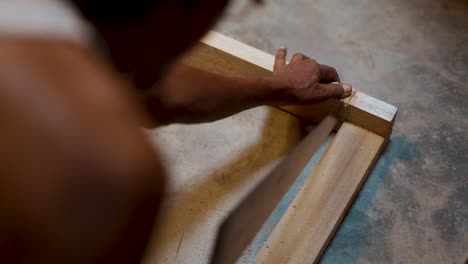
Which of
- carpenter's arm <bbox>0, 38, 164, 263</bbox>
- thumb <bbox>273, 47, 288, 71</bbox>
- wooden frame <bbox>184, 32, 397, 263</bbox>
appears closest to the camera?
carpenter's arm <bbox>0, 38, 164, 263</bbox>

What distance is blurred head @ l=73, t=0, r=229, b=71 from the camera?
2.09 ft

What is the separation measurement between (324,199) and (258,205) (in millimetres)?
316

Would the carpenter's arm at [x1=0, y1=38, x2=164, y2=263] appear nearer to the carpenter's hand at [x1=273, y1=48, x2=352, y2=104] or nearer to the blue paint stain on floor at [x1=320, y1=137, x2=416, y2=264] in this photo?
the carpenter's hand at [x1=273, y1=48, x2=352, y2=104]

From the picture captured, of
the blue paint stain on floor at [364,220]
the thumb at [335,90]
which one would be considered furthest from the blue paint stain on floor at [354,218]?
the thumb at [335,90]

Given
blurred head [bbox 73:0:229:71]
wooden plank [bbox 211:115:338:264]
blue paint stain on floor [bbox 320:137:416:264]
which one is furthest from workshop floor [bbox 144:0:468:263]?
blurred head [bbox 73:0:229:71]

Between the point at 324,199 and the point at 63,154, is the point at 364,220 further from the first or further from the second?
the point at 63,154

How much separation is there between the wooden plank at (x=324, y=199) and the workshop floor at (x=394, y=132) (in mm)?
56

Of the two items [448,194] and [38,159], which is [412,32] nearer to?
[448,194]

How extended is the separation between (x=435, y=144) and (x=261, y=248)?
55 cm

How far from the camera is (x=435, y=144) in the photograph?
61.1 inches

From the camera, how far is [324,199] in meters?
1.40

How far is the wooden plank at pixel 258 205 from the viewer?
102cm

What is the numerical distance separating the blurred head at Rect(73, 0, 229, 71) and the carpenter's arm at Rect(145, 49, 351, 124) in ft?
0.80

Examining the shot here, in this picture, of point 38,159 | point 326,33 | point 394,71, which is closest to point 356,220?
point 394,71
